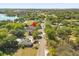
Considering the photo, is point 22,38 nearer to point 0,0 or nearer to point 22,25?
point 22,25

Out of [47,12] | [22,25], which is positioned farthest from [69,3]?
[22,25]

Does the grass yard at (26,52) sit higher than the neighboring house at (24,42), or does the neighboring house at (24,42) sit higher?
the neighboring house at (24,42)

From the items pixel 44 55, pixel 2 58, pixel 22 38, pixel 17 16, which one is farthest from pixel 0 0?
pixel 44 55

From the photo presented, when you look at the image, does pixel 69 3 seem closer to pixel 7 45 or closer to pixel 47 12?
pixel 47 12

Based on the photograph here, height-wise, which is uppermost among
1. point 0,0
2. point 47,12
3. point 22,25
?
point 0,0

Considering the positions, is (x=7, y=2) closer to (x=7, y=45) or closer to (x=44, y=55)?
(x=7, y=45)

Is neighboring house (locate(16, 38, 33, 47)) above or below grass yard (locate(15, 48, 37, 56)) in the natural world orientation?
above

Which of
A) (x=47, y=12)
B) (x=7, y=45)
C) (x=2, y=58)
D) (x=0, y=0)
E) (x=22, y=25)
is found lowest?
(x=2, y=58)

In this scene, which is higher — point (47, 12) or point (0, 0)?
point (0, 0)

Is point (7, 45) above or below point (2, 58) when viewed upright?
above
